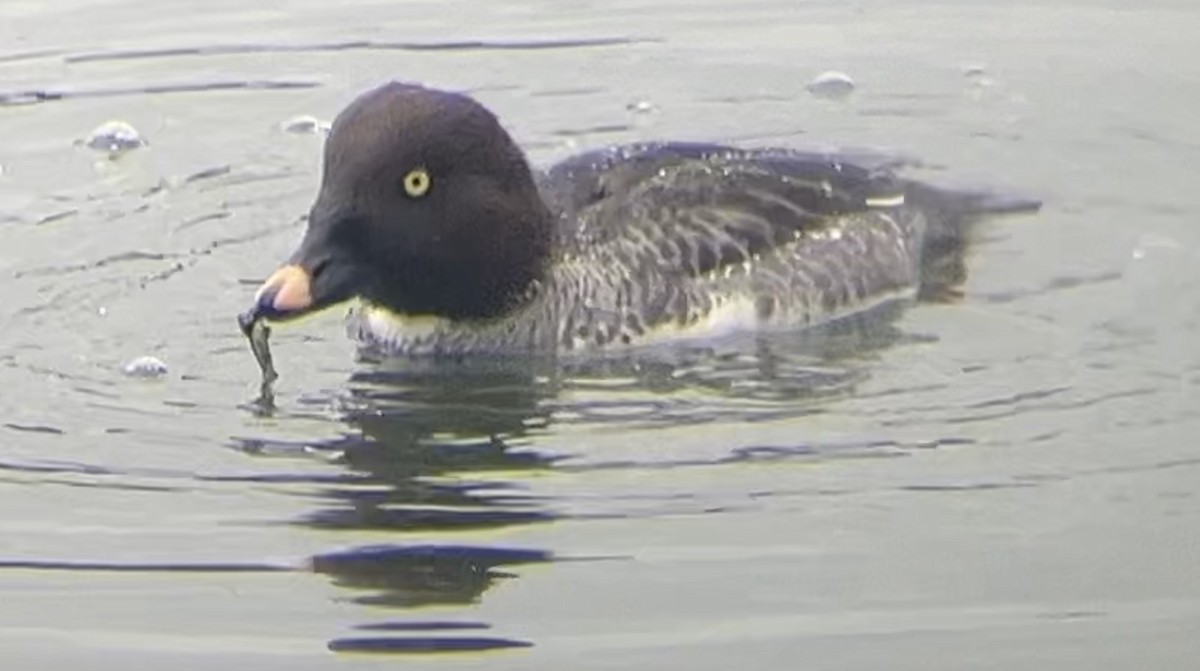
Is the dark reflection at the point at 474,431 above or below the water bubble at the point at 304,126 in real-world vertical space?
A: below

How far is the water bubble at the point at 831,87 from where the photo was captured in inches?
576

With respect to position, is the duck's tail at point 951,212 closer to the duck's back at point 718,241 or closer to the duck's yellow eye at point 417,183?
the duck's back at point 718,241

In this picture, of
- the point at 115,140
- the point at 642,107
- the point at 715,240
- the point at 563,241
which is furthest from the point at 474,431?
the point at 642,107

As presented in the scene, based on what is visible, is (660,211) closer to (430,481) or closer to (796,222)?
(796,222)

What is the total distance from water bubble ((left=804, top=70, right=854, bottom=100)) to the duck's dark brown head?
108 inches

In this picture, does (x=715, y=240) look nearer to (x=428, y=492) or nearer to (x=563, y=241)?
(x=563, y=241)

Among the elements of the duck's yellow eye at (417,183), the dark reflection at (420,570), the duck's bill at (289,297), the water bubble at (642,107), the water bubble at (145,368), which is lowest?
the dark reflection at (420,570)

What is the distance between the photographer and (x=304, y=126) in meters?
14.2

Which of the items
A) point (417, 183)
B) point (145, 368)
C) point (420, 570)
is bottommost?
point (420, 570)

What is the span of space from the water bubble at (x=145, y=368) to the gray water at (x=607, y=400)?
49 millimetres

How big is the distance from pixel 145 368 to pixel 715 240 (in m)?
2.18

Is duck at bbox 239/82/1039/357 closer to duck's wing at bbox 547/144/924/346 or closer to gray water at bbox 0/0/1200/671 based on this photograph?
duck's wing at bbox 547/144/924/346

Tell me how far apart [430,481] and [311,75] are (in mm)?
4781

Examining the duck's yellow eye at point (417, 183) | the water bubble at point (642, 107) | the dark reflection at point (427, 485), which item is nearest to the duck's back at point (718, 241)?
the dark reflection at point (427, 485)
